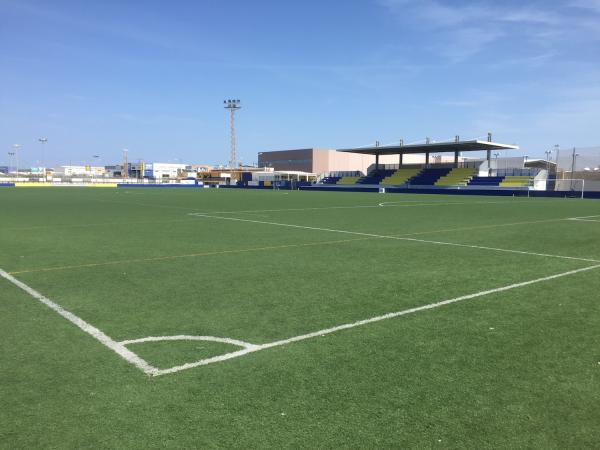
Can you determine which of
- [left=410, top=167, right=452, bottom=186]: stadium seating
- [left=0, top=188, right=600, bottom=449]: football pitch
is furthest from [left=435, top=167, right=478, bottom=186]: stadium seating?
[left=0, top=188, right=600, bottom=449]: football pitch

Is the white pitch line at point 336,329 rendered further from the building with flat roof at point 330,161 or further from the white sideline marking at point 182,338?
the building with flat roof at point 330,161

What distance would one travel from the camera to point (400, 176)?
204 feet

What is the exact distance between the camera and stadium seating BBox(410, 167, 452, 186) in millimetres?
57622

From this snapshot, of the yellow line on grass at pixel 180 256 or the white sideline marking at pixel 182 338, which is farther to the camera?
the yellow line on grass at pixel 180 256

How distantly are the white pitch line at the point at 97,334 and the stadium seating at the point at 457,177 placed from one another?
5075cm

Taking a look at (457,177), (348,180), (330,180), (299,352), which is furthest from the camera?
(330,180)

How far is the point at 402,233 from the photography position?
1381 cm

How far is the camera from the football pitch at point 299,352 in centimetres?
307

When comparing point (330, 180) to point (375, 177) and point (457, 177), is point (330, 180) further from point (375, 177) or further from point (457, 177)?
point (457, 177)

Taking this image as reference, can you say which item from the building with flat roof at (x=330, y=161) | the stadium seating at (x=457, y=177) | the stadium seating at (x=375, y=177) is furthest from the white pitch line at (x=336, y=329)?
the building with flat roof at (x=330, y=161)

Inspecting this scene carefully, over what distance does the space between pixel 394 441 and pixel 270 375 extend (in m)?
1.25

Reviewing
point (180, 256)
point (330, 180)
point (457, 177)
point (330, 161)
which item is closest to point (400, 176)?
point (457, 177)

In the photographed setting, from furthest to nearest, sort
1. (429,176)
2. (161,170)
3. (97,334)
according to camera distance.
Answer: (161,170)
(429,176)
(97,334)

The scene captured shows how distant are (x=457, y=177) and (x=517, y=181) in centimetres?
776
